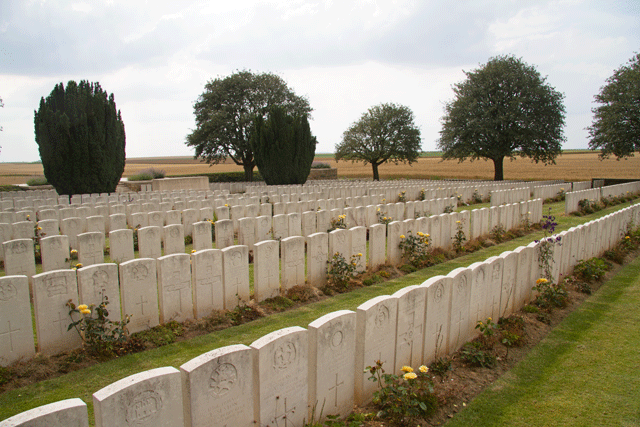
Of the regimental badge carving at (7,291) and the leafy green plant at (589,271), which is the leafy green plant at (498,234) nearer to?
the leafy green plant at (589,271)

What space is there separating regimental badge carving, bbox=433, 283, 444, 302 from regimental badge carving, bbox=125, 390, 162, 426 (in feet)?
9.07

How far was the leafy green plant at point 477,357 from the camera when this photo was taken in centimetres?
416

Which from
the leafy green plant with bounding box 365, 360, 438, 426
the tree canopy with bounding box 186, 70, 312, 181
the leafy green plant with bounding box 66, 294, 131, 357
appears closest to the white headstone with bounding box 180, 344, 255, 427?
the leafy green plant with bounding box 365, 360, 438, 426

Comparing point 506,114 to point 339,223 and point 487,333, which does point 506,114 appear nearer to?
point 339,223

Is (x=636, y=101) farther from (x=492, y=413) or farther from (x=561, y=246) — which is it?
(x=492, y=413)

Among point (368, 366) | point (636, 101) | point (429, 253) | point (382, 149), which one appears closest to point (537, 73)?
point (636, 101)

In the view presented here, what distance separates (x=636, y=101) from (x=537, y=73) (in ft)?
21.9

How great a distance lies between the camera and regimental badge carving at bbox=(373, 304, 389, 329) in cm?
344

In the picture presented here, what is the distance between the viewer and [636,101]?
85.4 ft

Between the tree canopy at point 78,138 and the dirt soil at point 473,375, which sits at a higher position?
the tree canopy at point 78,138

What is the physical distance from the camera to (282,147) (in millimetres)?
25359

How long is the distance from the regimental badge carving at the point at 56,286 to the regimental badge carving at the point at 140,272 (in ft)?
2.32

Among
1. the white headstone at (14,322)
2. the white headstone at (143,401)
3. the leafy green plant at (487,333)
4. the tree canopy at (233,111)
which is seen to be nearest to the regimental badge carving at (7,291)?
the white headstone at (14,322)

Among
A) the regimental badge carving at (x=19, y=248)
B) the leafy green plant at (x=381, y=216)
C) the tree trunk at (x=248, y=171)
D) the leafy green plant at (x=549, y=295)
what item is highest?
the tree trunk at (x=248, y=171)
